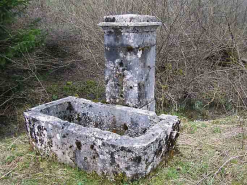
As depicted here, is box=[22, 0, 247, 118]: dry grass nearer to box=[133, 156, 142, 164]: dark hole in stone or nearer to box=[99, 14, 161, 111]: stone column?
box=[99, 14, 161, 111]: stone column

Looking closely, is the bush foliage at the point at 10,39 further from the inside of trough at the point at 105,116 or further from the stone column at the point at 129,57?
the stone column at the point at 129,57

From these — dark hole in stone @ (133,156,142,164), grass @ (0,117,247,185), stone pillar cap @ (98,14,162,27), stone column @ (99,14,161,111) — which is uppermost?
stone pillar cap @ (98,14,162,27)

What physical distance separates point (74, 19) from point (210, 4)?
3812mm

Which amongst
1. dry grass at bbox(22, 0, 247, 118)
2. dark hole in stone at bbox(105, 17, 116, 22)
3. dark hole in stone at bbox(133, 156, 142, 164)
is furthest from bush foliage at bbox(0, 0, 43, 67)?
dark hole in stone at bbox(133, 156, 142, 164)

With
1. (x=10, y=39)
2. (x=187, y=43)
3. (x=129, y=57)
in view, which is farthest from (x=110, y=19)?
(x=187, y=43)

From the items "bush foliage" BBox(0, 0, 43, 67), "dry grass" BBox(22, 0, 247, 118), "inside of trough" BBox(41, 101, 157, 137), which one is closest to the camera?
"inside of trough" BBox(41, 101, 157, 137)

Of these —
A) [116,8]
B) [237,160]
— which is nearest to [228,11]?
[116,8]

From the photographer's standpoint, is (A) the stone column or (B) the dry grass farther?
(B) the dry grass

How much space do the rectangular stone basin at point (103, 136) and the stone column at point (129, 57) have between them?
295mm

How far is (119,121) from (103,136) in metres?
0.81

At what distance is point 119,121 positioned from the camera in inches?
142

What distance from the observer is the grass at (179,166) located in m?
2.81

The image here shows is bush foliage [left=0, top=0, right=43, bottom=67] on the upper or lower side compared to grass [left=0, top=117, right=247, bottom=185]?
upper

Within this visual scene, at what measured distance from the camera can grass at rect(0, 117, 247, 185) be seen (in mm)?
2814
